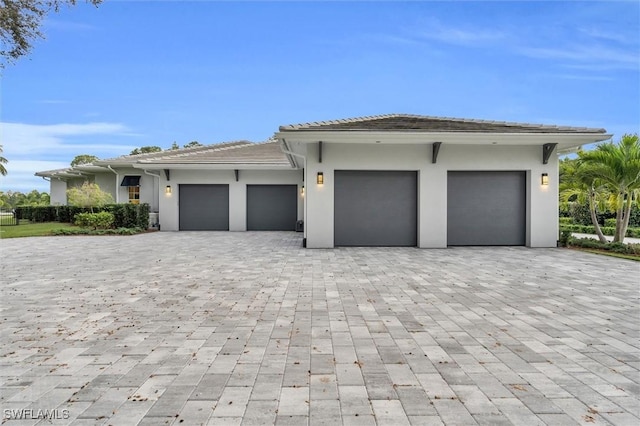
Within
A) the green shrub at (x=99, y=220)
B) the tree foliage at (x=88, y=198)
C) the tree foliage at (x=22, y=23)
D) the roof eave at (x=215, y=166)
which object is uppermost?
the tree foliage at (x=22, y=23)

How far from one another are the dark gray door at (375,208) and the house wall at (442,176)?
0.98 feet

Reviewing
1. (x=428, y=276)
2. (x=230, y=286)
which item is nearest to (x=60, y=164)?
(x=230, y=286)

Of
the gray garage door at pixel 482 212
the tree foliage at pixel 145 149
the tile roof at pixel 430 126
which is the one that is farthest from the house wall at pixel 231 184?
the tree foliage at pixel 145 149

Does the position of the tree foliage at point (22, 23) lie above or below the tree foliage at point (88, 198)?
above

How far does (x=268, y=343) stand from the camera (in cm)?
317

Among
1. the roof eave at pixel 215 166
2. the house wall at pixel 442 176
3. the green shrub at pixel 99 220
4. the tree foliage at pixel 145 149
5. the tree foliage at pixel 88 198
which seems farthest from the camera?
the tree foliage at pixel 145 149

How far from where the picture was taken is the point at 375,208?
1025 cm

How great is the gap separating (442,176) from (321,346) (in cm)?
825

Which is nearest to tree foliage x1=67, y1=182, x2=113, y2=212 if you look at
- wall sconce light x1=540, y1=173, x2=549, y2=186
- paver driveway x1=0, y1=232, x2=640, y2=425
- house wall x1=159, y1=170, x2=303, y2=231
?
house wall x1=159, y1=170, x2=303, y2=231

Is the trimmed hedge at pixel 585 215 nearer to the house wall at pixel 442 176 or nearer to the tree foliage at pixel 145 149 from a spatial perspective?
the house wall at pixel 442 176

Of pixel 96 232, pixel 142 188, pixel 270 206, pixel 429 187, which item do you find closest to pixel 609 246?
pixel 429 187

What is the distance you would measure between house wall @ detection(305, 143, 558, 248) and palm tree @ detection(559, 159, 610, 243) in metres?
1.10

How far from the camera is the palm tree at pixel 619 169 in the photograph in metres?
9.23

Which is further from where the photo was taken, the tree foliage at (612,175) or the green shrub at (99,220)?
the green shrub at (99,220)
